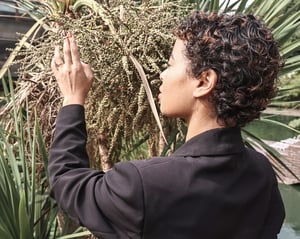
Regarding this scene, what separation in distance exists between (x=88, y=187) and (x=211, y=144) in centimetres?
21

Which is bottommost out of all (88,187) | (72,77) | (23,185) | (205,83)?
(23,185)

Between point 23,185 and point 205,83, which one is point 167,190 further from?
point 23,185

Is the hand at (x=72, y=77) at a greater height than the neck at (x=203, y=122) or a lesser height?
lesser

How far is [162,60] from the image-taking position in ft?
3.30

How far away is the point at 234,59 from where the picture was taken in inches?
28.1

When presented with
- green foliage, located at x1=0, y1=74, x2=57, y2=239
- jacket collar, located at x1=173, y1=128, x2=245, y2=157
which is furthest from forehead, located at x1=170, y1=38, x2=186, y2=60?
green foliage, located at x1=0, y1=74, x2=57, y2=239

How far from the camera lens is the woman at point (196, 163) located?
27.5 inches

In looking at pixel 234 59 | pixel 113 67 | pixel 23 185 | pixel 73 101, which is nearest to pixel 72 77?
pixel 73 101

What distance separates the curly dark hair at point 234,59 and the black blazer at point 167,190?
0.16 feet

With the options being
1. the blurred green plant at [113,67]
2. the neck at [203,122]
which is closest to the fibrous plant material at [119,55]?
the blurred green plant at [113,67]

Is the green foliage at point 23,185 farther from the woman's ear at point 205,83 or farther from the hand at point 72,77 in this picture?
the woman's ear at point 205,83

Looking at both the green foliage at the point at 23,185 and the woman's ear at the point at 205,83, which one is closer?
the woman's ear at the point at 205,83

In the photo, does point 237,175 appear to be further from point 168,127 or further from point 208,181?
point 168,127

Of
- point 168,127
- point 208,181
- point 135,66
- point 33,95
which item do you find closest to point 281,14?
point 168,127
